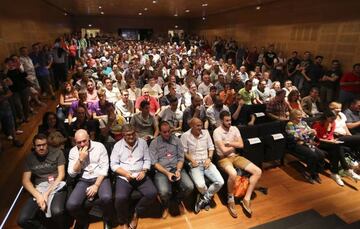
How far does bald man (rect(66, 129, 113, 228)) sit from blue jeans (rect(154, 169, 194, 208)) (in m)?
0.59

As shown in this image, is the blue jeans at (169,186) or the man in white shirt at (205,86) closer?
the blue jeans at (169,186)

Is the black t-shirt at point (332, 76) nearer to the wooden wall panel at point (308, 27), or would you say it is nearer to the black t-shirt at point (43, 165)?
the wooden wall panel at point (308, 27)

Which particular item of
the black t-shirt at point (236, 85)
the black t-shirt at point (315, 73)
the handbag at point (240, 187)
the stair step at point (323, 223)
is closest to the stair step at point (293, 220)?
the stair step at point (323, 223)

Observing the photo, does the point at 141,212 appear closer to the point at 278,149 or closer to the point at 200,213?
the point at 200,213

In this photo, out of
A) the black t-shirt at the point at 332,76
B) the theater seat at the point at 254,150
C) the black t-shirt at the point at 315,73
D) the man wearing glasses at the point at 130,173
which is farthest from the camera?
the black t-shirt at the point at 315,73

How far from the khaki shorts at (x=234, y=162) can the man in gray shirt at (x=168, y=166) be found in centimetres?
52

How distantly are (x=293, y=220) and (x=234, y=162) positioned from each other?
3.19ft

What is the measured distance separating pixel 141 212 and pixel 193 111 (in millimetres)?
2033

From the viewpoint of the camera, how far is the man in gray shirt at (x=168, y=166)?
288 cm

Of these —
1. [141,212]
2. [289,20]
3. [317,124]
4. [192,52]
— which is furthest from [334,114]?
[192,52]

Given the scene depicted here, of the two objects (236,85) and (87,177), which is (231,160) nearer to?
(87,177)

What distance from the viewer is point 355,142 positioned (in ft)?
12.8

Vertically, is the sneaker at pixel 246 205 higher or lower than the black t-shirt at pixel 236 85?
lower

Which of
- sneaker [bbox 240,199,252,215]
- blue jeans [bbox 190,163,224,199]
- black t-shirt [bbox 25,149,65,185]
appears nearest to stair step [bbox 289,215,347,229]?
sneaker [bbox 240,199,252,215]
